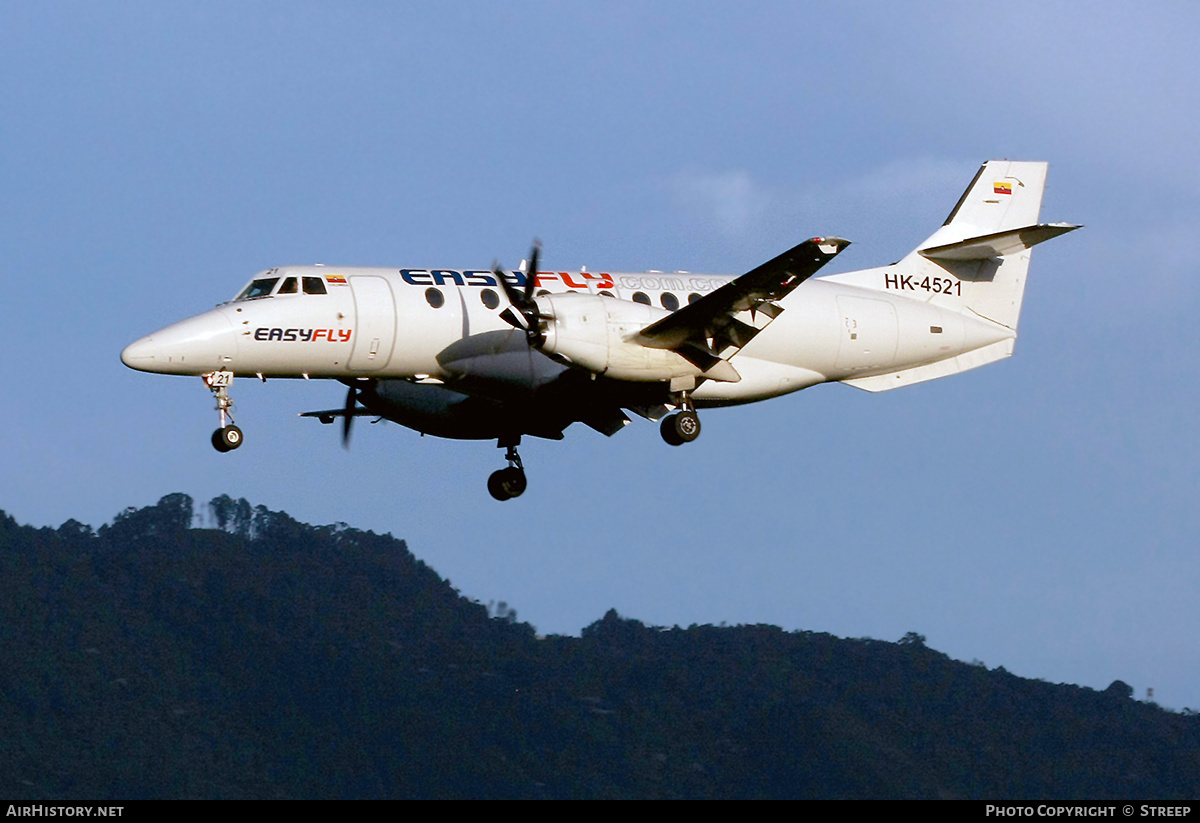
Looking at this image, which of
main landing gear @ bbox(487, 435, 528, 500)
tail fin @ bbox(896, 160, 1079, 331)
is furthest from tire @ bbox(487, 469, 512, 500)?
tail fin @ bbox(896, 160, 1079, 331)

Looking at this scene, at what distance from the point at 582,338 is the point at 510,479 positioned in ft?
14.6

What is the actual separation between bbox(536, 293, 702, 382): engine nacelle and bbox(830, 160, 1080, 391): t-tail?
15.8ft

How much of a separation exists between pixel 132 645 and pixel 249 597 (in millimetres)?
5212

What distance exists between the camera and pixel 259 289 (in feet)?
84.9

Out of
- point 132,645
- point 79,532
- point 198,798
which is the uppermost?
point 79,532

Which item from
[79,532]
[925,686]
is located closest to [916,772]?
[925,686]

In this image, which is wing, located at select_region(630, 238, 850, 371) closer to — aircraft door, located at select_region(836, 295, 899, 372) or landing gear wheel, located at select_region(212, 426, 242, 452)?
aircraft door, located at select_region(836, 295, 899, 372)

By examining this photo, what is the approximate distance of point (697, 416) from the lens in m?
27.0

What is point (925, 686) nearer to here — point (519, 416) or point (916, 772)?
point (916, 772)

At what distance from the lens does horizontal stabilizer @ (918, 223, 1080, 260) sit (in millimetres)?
28828

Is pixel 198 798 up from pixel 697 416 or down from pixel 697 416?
down

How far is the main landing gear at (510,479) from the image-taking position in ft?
95.3
